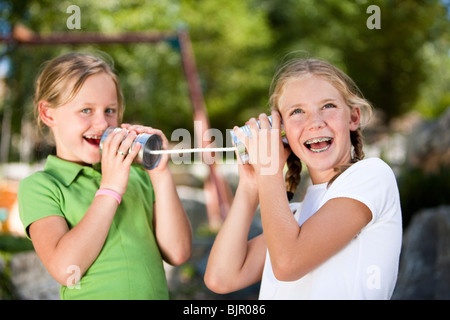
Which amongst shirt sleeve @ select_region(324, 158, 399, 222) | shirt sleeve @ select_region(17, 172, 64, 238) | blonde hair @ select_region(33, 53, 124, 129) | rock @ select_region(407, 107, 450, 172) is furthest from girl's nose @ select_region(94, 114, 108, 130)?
→ rock @ select_region(407, 107, 450, 172)

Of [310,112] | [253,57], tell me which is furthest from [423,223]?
[253,57]

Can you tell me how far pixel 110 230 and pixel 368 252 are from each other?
0.83 metres

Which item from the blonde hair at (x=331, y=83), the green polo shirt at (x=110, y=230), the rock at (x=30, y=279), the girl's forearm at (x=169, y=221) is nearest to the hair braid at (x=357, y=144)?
the blonde hair at (x=331, y=83)

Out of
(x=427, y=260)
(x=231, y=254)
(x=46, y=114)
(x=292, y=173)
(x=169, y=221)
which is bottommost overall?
(x=427, y=260)

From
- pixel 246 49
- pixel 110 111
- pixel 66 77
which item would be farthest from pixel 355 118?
pixel 246 49

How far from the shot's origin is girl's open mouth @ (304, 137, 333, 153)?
5.01 ft

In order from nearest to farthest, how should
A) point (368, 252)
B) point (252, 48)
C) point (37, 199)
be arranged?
1. point (368, 252)
2. point (37, 199)
3. point (252, 48)

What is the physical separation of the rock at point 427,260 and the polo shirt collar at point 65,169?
7.40 ft

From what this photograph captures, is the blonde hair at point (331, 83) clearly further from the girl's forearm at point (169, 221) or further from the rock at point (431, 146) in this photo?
the rock at point (431, 146)

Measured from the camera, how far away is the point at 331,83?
5.14ft

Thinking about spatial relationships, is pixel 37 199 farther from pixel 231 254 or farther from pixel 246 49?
pixel 246 49

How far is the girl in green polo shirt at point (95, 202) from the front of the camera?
5.06 feet
